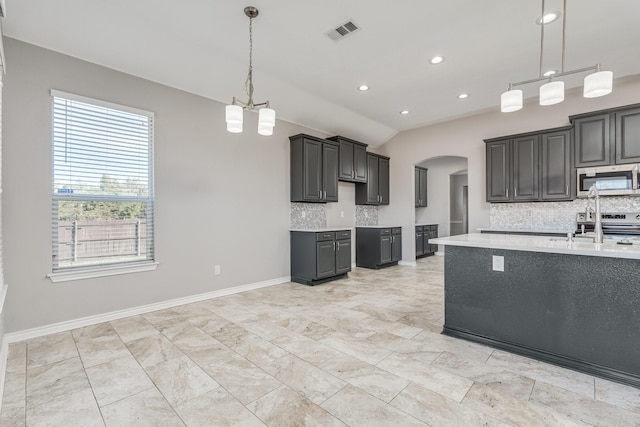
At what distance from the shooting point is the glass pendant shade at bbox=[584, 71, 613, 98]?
198cm

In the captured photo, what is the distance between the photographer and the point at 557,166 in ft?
15.4

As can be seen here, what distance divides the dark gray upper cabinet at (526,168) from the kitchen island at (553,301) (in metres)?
2.73

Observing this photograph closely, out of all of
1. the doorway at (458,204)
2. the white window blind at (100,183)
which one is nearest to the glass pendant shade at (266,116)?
the white window blind at (100,183)

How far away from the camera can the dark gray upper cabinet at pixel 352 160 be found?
5.91m

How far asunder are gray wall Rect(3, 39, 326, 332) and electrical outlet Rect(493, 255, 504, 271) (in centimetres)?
331

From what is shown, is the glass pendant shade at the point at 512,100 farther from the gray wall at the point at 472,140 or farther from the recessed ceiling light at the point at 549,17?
the gray wall at the point at 472,140

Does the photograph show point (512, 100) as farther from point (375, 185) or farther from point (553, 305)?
point (375, 185)

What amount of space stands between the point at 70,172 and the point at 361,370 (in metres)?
3.44

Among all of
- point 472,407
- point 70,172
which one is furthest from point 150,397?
point 70,172

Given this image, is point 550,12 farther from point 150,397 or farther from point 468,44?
point 150,397

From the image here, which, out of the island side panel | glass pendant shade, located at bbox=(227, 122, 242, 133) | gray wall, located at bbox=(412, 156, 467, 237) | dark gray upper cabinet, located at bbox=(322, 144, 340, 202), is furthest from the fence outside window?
gray wall, located at bbox=(412, 156, 467, 237)

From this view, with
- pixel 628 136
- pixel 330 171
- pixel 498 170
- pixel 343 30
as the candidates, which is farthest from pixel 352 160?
pixel 628 136

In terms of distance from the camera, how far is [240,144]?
4.55 metres

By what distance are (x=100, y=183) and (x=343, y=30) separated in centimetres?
310
